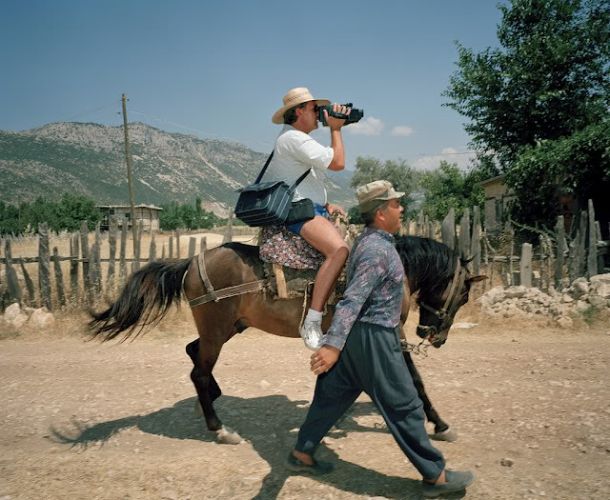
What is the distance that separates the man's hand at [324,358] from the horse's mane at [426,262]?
145cm

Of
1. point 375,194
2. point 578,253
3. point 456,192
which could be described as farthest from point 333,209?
point 456,192

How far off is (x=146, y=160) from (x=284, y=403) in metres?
195

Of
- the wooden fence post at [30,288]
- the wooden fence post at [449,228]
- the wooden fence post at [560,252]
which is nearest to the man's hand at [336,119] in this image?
the wooden fence post at [449,228]

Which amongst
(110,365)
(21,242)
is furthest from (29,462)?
(21,242)

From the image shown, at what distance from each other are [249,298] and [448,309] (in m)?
1.80

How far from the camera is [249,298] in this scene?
12.6ft

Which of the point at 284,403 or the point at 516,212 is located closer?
the point at 284,403

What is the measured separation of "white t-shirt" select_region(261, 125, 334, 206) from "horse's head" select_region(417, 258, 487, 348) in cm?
133

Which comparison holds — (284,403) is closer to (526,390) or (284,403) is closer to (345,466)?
(345,466)

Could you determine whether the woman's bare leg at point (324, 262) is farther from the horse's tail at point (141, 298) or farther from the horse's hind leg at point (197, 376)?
the horse's tail at point (141, 298)

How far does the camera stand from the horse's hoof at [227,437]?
12.4 ft

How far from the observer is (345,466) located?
3.27m

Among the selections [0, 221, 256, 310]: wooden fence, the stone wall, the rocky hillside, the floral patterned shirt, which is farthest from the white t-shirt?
the rocky hillside

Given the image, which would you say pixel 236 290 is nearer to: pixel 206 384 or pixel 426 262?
pixel 206 384
